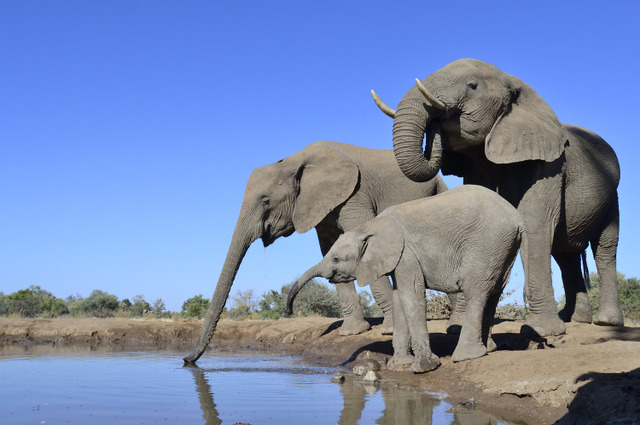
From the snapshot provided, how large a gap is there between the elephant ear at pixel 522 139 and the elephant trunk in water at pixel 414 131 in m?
0.85

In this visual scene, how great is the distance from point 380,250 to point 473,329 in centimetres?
135

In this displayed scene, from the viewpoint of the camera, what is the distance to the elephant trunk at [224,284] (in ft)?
34.5

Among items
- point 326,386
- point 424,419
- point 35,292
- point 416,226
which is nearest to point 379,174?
point 416,226

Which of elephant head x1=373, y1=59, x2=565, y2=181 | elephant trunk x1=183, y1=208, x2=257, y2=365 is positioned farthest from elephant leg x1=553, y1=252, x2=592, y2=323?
elephant trunk x1=183, y1=208, x2=257, y2=365

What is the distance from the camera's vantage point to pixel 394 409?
22.0ft

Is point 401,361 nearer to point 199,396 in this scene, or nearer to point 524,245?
point 524,245

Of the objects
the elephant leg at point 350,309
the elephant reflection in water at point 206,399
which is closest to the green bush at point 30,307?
the elephant leg at point 350,309

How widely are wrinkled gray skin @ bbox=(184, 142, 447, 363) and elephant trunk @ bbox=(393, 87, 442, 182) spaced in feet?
8.30

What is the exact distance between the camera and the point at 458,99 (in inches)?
360

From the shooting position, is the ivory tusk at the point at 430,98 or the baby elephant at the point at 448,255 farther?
the ivory tusk at the point at 430,98

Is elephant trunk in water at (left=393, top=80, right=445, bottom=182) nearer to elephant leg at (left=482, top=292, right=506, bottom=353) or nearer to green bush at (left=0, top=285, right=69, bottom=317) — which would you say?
elephant leg at (left=482, top=292, right=506, bottom=353)

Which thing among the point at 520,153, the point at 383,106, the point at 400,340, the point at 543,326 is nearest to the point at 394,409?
the point at 400,340

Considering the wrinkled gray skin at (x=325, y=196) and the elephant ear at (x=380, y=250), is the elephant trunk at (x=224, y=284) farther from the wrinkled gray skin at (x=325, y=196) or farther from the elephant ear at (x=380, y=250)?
the elephant ear at (x=380, y=250)

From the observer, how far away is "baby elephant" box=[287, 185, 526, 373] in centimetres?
807
